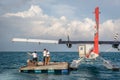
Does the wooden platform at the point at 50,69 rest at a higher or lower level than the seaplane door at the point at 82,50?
lower

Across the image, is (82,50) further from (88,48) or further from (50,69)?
(50,69)

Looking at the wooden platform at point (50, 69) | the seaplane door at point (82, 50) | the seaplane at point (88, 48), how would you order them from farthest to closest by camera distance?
the seaplane door at point (82, 50)
the seaplane at point (88, 48)
the wooden platform at point (50, 69)

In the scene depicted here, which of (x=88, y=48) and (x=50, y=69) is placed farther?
(x=88, y=48)

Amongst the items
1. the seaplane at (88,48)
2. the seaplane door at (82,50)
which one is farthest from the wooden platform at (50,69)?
the seaplane door at (82,50)

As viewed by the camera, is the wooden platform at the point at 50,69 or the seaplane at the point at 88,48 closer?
the wooden platform at the point at 50,69

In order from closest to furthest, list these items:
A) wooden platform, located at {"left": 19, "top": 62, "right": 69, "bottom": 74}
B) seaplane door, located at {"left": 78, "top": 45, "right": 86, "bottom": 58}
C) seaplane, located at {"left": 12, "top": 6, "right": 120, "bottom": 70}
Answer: wooden platform, located at {"left": 19, "top": 62, "right": 69, "bottom": 74}
seaplane, located at {"left": 12, "top": 6, "right": 120, "bottom": 70}
seaplane door, located at {"left": 78, "top": 45, "right": 86, "bottom": 58}

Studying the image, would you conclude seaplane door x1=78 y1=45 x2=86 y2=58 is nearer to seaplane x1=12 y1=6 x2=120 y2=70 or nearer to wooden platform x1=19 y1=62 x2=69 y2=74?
seaplane x1=12 y1=6 x2=120 y2=70

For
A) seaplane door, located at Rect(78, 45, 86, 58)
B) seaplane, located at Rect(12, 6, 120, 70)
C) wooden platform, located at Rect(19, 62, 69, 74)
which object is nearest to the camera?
wooden platform, located at Rect(19, 62, 69, 74)

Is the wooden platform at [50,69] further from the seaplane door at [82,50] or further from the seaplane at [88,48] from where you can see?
the seaplane door at [82,50]

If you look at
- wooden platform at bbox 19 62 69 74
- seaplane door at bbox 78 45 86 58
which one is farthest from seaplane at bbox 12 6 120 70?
wooden platform at bbox 19 62 69 74

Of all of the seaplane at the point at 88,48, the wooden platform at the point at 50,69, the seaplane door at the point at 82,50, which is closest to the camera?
the wooden platform at the point at 50,69

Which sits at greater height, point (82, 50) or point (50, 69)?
point (82, 50)

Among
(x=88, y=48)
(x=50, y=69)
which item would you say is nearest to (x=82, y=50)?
(x=88, y=48)

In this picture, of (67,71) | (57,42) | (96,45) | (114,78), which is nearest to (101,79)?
(114,78)
